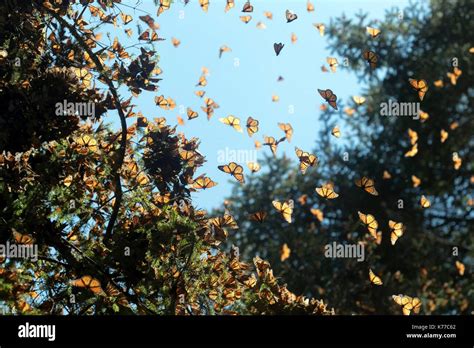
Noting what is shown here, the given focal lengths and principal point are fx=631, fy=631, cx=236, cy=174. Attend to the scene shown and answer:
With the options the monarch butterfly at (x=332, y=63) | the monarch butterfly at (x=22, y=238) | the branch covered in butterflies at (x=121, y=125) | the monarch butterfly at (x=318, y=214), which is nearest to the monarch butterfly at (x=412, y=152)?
the monarch butterfly at (x=318, y=214)

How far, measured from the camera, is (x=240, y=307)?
20.1 ft

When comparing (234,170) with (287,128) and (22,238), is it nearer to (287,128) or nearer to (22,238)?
(287,128)

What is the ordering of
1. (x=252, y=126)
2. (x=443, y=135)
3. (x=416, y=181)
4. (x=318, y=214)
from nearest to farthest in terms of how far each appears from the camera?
1. (x=252, y=126)
2. (x=443, y=135)
3. (x=416, y=181)
4. (x=318, y=214)

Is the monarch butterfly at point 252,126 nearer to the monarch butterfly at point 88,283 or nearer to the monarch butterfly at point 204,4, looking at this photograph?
the monarch butterfly at point 204,4

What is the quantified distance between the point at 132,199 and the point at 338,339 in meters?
2.48

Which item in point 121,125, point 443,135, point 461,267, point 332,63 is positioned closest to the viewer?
point 121,125

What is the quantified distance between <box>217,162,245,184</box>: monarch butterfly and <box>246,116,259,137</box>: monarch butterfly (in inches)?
22.1

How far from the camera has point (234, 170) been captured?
6852 millimetres

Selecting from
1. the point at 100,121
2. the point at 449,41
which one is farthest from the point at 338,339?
the point at 449,41

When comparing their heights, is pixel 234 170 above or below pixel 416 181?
below

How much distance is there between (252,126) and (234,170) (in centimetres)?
76

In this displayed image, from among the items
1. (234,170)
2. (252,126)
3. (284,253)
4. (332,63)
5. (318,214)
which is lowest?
(284,253)

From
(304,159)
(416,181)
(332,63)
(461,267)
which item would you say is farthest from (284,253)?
(304,159)

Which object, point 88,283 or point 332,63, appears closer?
point 88,283
